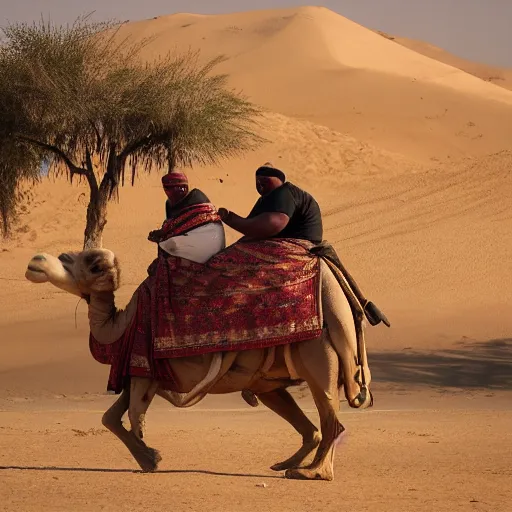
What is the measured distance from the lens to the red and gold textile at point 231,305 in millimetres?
8375

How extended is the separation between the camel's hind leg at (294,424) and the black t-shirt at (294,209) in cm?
123

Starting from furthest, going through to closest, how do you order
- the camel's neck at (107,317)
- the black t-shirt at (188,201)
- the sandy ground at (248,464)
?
the black t-shirt at (188,201) < the camel's neck at (107,317) < the sandy ground at (248,464)

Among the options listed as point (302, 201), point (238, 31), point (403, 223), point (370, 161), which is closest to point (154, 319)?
point (302, 201)

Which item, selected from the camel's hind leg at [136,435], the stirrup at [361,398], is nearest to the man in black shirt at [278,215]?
the stirrup at [361,398]

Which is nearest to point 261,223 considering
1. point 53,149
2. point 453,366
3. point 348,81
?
point 453,366

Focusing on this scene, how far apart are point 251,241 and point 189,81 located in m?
18.9

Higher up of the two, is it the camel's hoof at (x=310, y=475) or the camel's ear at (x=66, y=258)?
the camel's ear at (x=66, y=258)

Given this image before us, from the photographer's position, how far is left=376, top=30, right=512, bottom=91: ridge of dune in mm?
105375

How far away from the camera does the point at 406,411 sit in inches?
533

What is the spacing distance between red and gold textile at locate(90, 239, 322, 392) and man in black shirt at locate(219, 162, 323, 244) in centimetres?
14

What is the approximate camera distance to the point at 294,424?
9.08m

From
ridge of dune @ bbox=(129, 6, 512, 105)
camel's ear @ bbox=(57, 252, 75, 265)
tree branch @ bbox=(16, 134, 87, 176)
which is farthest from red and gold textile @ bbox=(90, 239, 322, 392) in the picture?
ridge of dune @ bbox=(129, 6, 512, 105)

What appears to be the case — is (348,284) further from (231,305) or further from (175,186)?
(175,186)

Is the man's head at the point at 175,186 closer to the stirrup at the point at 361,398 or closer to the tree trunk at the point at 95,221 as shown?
the stirrup at the point at 361,398
